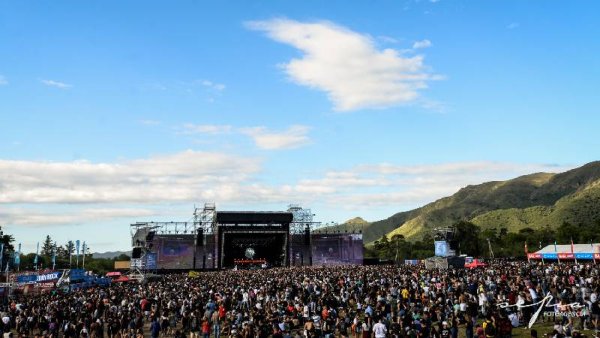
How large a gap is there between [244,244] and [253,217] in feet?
20.2

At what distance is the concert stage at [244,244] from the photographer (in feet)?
237

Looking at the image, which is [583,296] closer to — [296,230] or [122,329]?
[122,329]

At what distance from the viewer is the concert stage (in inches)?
2849

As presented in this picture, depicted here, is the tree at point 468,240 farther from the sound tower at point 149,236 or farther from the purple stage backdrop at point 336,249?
the sound tower at point 149,236

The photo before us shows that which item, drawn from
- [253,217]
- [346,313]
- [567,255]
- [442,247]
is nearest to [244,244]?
[253,217]

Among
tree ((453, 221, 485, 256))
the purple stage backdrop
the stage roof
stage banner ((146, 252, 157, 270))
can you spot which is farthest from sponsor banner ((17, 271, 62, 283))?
tree ((453, 221, 485, 256))

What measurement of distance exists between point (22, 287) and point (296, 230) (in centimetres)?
4597

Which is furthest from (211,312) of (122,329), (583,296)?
(583,296)

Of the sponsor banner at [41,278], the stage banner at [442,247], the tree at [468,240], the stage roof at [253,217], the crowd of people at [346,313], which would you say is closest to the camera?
the crowd of people at [346,313]

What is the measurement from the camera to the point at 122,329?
62.4 ft

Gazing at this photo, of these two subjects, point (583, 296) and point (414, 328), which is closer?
point (414, 328)

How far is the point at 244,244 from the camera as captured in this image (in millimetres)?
76812

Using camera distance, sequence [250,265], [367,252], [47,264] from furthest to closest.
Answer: [367,252] < [47,264] < [250,265]

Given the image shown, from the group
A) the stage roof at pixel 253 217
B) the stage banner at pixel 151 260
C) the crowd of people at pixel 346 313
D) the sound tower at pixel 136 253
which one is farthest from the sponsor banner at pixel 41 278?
the stage roof at pixel 253 217
